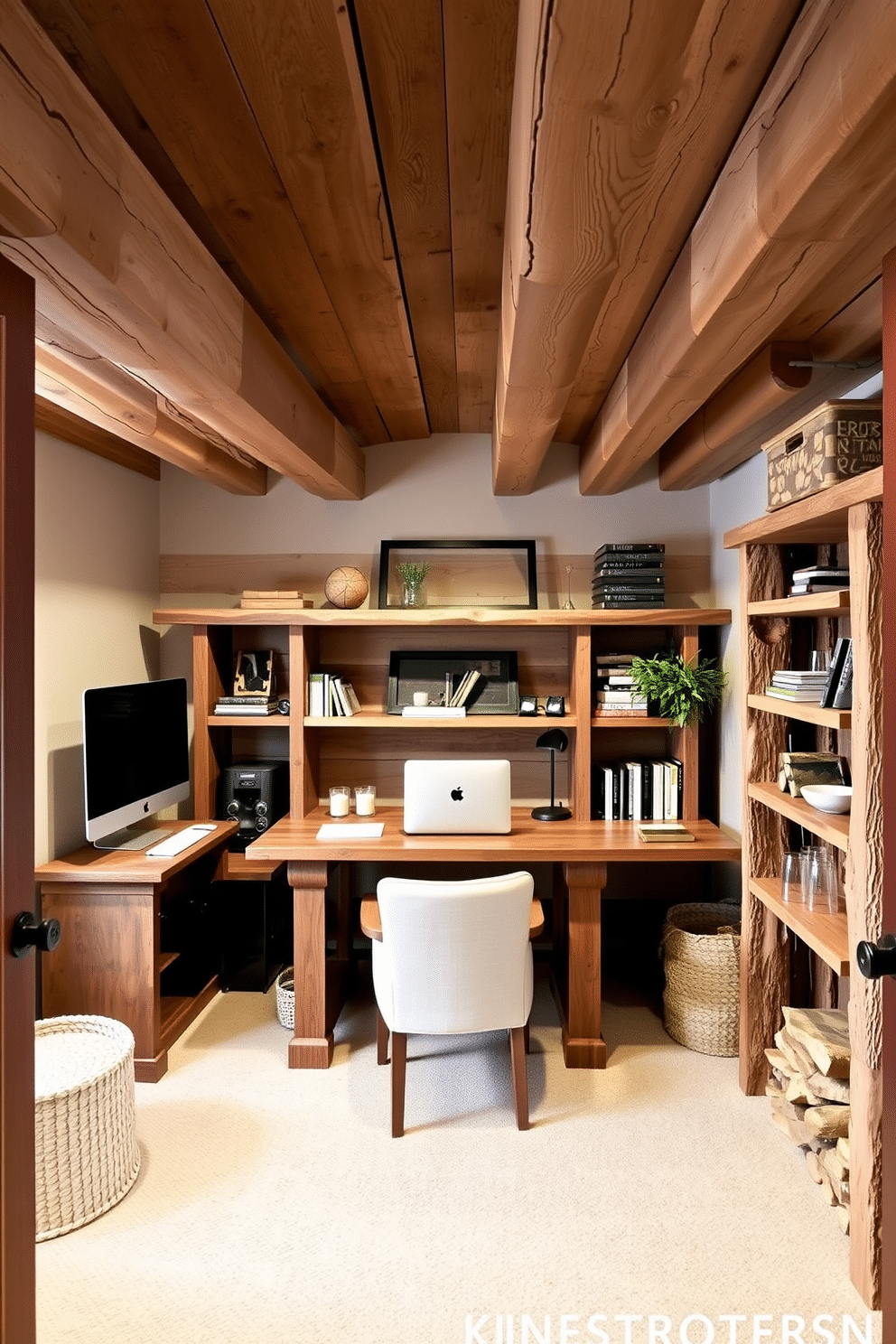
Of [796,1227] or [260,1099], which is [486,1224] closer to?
[796,1227]

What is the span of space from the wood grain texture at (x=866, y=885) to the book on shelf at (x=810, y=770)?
534mm

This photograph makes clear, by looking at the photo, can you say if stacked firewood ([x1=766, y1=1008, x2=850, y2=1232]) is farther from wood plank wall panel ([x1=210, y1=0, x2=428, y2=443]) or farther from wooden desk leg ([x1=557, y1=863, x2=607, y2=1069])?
wood plank wall panel ([x1=210, y1=0, x2=428, y2=443])

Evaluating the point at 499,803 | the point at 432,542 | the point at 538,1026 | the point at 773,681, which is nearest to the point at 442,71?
the point at 773,681

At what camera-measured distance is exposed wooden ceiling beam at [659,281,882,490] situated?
6.93ft

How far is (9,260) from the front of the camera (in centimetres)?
136

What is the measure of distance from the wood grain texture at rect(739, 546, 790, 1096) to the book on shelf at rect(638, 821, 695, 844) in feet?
1.26

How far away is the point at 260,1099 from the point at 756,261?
2.75m

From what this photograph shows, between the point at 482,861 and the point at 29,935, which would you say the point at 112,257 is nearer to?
the point at 29,935

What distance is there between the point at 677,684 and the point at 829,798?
1.19 m

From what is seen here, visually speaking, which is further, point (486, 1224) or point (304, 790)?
point (304, 790)

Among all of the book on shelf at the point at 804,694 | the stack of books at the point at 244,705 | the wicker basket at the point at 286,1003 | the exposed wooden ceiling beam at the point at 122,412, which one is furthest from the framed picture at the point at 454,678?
the book on shelf at the point at 804,694

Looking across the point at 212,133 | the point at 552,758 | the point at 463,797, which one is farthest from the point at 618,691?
the point at 212,133

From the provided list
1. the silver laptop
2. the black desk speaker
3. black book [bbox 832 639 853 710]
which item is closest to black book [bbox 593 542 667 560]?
the silver laptop

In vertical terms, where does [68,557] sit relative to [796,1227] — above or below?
above
